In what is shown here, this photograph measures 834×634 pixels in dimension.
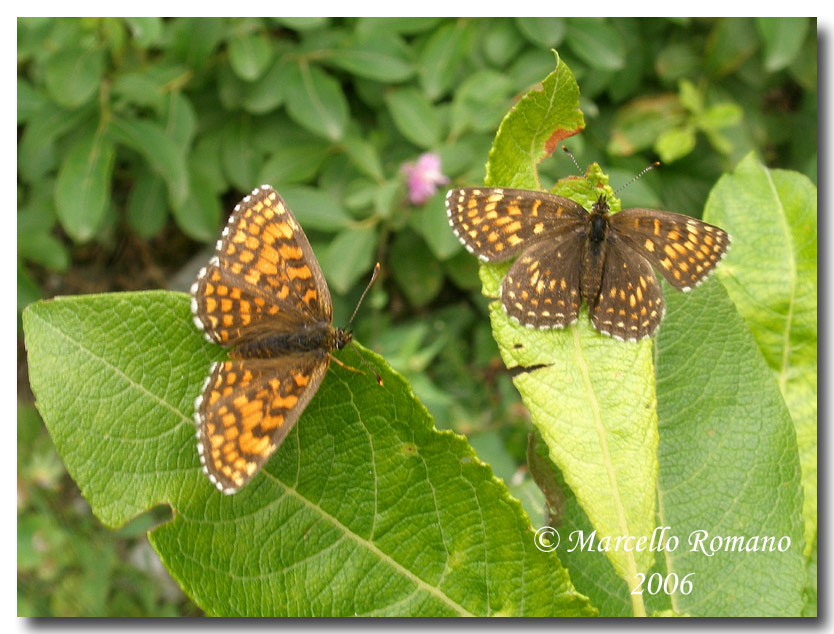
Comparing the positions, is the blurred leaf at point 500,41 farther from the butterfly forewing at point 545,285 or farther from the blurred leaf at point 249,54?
the butterfly forewing at point 545,285

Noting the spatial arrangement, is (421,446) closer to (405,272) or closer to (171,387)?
(171,387)

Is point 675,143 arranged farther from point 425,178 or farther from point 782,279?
point 782,279

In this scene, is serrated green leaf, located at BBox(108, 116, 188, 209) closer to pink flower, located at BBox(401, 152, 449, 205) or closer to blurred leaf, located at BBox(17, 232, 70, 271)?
blurred leaf, located at BBox(17, 232, 70, 271)

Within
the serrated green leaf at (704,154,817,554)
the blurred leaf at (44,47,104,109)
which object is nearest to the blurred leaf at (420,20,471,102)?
the blurred leaf at (44,47,104,109)

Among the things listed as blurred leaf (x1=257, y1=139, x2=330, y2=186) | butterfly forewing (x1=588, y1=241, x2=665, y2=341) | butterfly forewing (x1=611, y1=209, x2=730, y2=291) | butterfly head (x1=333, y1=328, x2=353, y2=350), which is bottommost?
butterfly head (x1=333, y1=328, x2=353, y2=350)

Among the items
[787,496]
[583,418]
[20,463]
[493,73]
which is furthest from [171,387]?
[20,463]

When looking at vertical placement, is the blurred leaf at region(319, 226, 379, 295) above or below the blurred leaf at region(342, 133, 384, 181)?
below
